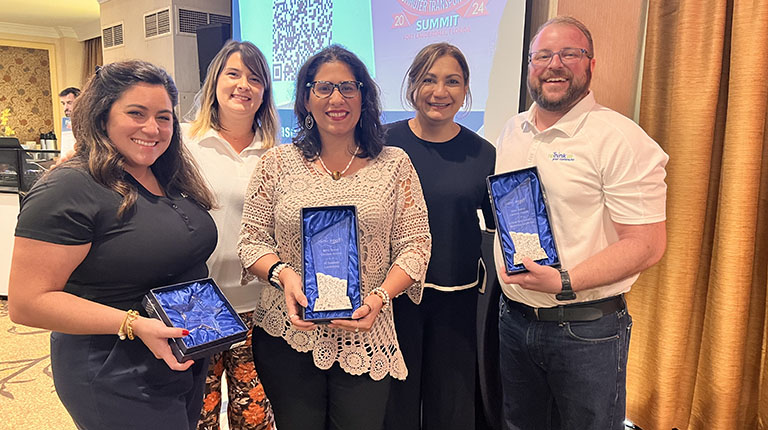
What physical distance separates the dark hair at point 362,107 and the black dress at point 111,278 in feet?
1.48

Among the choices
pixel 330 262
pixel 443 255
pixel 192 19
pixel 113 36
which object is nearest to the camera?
pixel 330 262

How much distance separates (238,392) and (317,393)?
506mm

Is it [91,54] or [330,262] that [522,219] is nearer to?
[330,262]

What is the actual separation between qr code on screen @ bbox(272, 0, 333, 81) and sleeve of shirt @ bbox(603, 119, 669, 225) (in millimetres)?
3019

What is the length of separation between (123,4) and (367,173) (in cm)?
650

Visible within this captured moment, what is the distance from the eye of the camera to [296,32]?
437 cm

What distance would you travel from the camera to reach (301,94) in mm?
1530

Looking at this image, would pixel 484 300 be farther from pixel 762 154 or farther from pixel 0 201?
→ pixel 0 201

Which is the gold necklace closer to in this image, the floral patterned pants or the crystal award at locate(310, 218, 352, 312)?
the crystal award at locate(310, 218, 352, 312)

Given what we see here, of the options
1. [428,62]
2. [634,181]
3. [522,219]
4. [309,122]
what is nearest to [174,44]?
[428,62]

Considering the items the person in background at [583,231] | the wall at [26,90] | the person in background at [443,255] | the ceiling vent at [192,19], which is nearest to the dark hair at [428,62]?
the person in background at [443,255]

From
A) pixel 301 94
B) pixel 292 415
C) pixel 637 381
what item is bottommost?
pixel 637 381

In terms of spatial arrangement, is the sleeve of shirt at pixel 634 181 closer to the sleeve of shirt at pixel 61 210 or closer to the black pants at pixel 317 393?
the black pants at pixel 317 393

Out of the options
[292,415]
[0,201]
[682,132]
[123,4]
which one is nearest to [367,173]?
[292,415]
